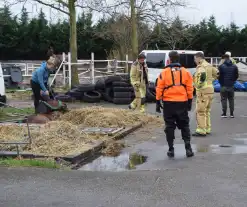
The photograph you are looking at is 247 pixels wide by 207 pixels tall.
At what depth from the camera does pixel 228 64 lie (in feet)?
46.2

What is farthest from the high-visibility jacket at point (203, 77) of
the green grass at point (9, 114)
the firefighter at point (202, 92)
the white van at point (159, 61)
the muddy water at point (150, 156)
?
the white van at point (159, 61)

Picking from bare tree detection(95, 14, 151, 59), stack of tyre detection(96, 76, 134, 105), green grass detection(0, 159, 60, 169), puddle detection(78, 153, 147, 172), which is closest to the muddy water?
puddle detection(78, 153, 147, 172)

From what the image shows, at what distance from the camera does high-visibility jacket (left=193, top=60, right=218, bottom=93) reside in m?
10.7

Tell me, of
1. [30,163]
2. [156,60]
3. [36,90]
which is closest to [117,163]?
[30,163]

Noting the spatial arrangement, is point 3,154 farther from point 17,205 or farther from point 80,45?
point 80,45

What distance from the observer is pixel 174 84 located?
27.7 ft

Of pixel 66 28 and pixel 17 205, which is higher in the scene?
pixel 66 28

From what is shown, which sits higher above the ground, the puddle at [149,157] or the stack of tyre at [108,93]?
the stack of tyre at [108,93]

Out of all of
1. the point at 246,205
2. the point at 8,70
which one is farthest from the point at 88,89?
the point at 246,205

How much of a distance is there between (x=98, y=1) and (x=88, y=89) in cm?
667

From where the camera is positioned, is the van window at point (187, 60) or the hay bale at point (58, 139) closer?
the hay bale at point (58, 139)

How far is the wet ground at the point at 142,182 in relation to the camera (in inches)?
226

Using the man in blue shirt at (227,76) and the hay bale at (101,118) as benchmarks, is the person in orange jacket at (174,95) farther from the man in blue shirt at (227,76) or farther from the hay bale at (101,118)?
the man in blue shirt at (227,76)

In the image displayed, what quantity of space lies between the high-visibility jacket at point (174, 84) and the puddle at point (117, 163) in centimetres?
120
